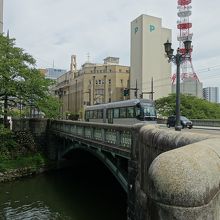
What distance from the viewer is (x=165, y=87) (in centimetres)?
11656

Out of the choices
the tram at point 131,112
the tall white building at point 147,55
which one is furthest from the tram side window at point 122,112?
the tall white building at point 147,55

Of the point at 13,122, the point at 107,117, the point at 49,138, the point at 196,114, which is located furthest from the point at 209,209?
the point at 196,114

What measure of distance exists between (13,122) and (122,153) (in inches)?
1120

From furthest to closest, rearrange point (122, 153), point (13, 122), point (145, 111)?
point (13, 122) → point (145, 111) → point (122, 153)

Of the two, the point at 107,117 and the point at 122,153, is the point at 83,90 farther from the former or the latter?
the point at 122,153

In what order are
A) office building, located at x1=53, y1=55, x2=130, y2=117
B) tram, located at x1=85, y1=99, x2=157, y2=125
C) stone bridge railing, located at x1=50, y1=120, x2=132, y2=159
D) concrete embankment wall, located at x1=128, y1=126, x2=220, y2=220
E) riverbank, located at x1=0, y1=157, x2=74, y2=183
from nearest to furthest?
concrete embankment wall, located at x1=128, y1=126, x2=220, y2=220, stone bridge railing, located at x1=50, y1=120, x2=132, y2=159, riverbank, located at x1=0, y1=157, x2=74, y2=183, tram, located at x1=85, y1=99, x2=157, y2=125, office building, located at x1=53, y1=55, x2=130, y2=117

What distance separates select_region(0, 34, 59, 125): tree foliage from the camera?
103 ft

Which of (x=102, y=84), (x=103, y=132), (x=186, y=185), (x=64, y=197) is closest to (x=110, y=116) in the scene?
(x=64, y=197)

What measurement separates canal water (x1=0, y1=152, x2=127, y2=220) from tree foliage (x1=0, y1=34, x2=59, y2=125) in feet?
21.6

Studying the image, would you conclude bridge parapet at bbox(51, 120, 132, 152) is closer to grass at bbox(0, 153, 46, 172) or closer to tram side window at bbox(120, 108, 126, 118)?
tram side window at bbox(120, 108, 126, 118)

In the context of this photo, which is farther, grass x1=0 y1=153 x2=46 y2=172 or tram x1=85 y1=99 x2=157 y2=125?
grass x1=0 y1=153 x2=46 y2=172

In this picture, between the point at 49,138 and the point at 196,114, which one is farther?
the point at 196,114

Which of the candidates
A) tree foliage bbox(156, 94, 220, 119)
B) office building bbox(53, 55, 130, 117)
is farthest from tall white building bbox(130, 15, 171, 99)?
tree foliage bbox(156, 94, 220, 119)

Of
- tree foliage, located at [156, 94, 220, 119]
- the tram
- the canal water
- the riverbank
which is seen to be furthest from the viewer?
tree foliage, located at [156, 94, 220, 119]
